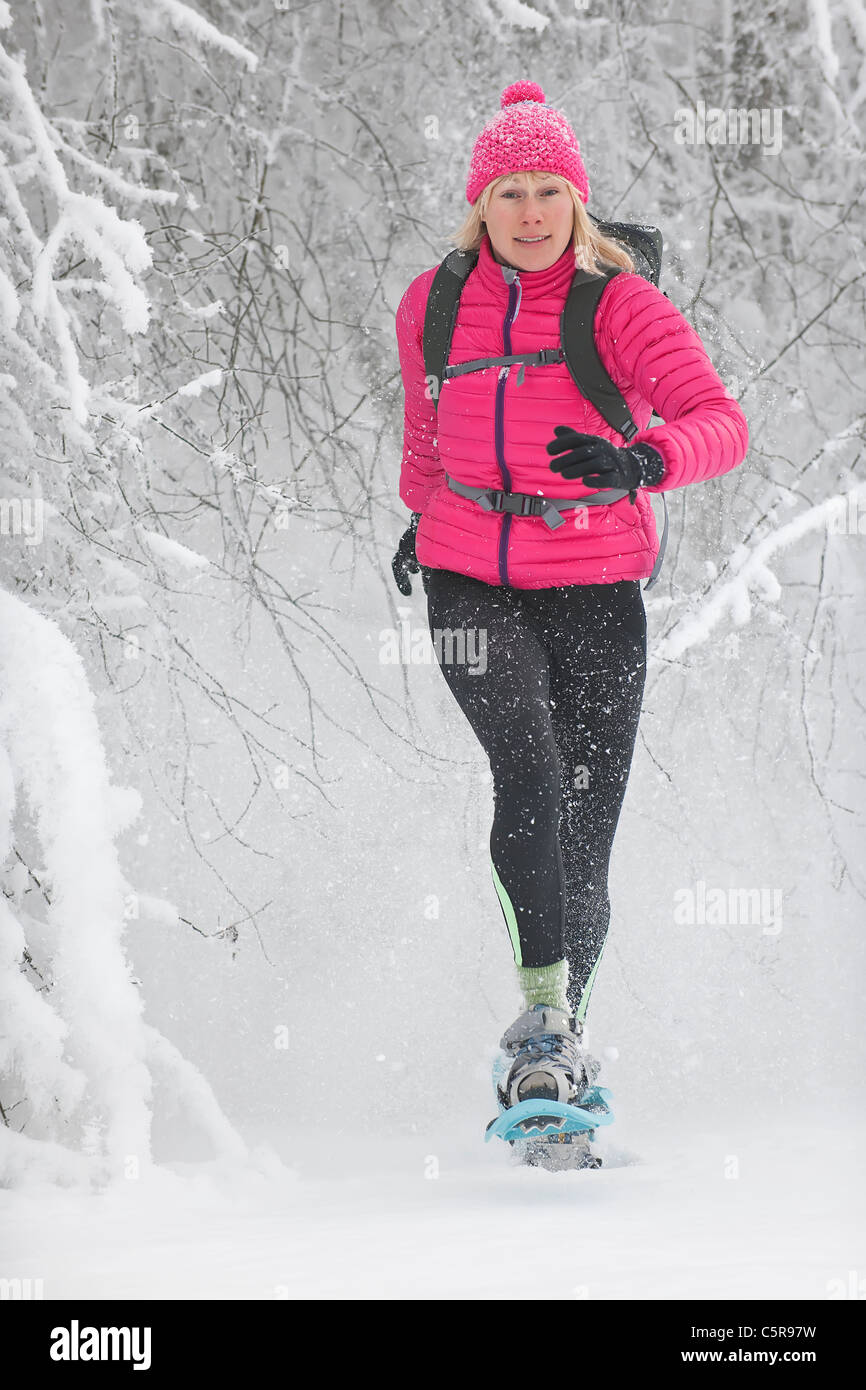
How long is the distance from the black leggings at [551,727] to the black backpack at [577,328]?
0.20 m

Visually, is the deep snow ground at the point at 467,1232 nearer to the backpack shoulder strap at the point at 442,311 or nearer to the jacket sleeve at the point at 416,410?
the jacket sleeve at the point at 416,410

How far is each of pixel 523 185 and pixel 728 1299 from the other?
1.91 meters

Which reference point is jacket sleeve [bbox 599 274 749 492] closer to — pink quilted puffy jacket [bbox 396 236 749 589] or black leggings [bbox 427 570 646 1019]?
pink quilted puffy jacket [bbox 396 236 749 589]

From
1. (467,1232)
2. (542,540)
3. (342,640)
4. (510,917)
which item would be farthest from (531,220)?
(342,640)

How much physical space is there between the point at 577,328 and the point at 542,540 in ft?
1.26

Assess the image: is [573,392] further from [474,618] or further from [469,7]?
[469,7]

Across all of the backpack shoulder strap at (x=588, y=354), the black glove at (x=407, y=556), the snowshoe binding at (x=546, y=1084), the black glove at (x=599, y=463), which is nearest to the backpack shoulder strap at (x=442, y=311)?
the backpack shoulder strap at (x=588, y=354)

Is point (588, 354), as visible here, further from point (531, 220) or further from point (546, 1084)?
point (546, 1084)

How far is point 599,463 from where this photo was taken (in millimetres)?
1938

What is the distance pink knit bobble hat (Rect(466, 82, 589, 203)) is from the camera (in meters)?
2.34

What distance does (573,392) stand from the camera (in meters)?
2.29

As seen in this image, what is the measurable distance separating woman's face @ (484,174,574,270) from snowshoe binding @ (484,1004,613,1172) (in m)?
1.38

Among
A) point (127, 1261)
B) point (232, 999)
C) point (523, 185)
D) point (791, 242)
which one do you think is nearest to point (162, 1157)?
point (232, 999)

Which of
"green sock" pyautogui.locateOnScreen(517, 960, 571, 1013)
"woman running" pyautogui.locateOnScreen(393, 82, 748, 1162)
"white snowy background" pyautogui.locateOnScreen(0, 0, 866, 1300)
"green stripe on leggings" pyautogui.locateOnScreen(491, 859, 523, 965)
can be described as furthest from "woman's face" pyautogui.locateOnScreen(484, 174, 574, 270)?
"green sock" pyautogui.locateOnScreen(517, 960, 571, 1013)
